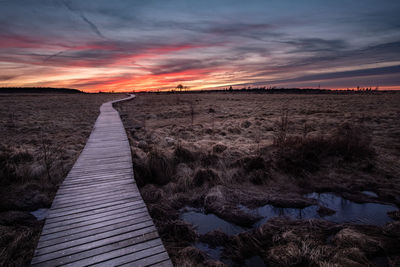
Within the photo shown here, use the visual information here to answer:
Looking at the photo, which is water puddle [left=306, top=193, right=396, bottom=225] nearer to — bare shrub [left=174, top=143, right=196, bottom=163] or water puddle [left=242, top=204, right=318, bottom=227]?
water puddle [left=242, top=204, right=318, bottom=227]

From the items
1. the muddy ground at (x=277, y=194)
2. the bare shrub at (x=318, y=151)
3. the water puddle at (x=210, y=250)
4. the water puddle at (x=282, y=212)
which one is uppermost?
the bare shrub at (x=318, y=151)

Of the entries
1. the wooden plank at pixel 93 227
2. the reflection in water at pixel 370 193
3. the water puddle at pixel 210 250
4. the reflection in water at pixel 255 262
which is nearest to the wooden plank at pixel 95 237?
the wooden plank at pixel 93 227

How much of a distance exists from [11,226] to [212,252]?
393cm

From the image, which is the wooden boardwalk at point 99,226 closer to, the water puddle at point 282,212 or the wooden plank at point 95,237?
the wooden plank at point 95,237

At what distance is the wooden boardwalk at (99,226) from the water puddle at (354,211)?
12.8 feet

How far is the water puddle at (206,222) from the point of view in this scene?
4.48m

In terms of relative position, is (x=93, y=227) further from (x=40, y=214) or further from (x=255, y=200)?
(x=255, y=200)

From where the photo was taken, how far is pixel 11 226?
4.14 meters

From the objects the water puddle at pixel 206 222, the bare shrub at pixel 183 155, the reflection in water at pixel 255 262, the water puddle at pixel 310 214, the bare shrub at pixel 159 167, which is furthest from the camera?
the bare shrub at pixel 183 155

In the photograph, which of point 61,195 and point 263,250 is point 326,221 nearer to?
point 263,250

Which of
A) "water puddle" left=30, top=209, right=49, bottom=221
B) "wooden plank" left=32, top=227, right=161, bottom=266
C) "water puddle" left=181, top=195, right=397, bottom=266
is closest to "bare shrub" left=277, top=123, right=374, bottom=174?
"water puddle" left=181, top=195, right=397, bottom=266

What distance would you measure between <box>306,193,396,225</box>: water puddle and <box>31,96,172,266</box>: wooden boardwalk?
391cm

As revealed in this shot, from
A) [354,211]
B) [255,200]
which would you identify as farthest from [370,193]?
[255,200]

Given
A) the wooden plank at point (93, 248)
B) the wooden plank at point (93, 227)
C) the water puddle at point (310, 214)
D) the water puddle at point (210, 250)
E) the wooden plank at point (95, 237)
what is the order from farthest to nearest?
the water puddle at point (310, 214) → the water puddle at point (210, 250) → the wooden plank at point (93, 227) → the wooden plank at point (95, 237) → the wooden plank at point (93, 248)
